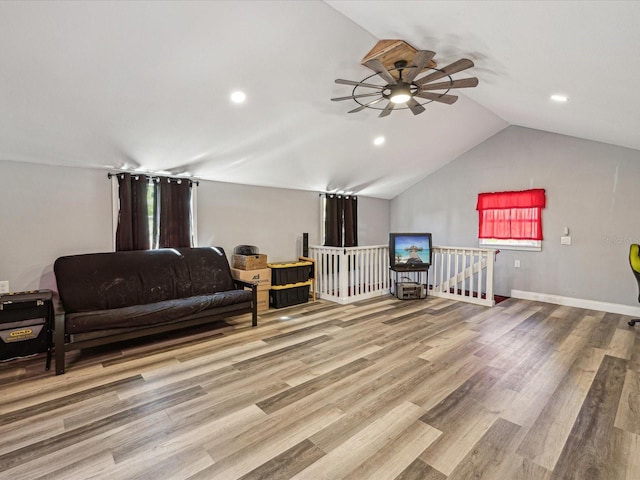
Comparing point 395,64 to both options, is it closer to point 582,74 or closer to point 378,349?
point 582,74

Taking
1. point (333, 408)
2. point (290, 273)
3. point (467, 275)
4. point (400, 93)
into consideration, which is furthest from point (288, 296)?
point (467, 275)

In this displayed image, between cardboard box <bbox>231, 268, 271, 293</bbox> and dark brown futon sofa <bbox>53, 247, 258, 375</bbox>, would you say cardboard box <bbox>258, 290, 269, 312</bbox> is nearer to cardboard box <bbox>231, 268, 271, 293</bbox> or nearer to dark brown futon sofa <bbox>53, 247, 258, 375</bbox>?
cardboard box <bbox>231, 268, 271, 293</bbox>

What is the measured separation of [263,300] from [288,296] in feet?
1.33

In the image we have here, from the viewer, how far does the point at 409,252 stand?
5402mm

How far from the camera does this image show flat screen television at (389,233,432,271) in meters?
5.37

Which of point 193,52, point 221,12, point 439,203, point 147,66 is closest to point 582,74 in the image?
point 221,12

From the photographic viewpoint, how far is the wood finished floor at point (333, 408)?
1.67m

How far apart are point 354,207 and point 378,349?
13.1 feet

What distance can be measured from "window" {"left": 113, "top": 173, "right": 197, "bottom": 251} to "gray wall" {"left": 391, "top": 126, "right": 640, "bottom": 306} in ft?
17.0

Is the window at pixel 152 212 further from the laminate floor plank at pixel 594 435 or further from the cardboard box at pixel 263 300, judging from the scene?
the laminate floor plank at pixel 594 435

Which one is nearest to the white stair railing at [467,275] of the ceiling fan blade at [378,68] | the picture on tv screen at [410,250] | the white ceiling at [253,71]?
the picture on tv screen at [410,250]

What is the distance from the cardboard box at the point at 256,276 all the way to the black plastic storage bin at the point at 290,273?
89 millimetres

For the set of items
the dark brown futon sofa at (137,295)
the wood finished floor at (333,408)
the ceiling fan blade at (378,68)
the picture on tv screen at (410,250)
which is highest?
the ceiling fan blade at (378,68)

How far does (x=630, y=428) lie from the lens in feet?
6.46
